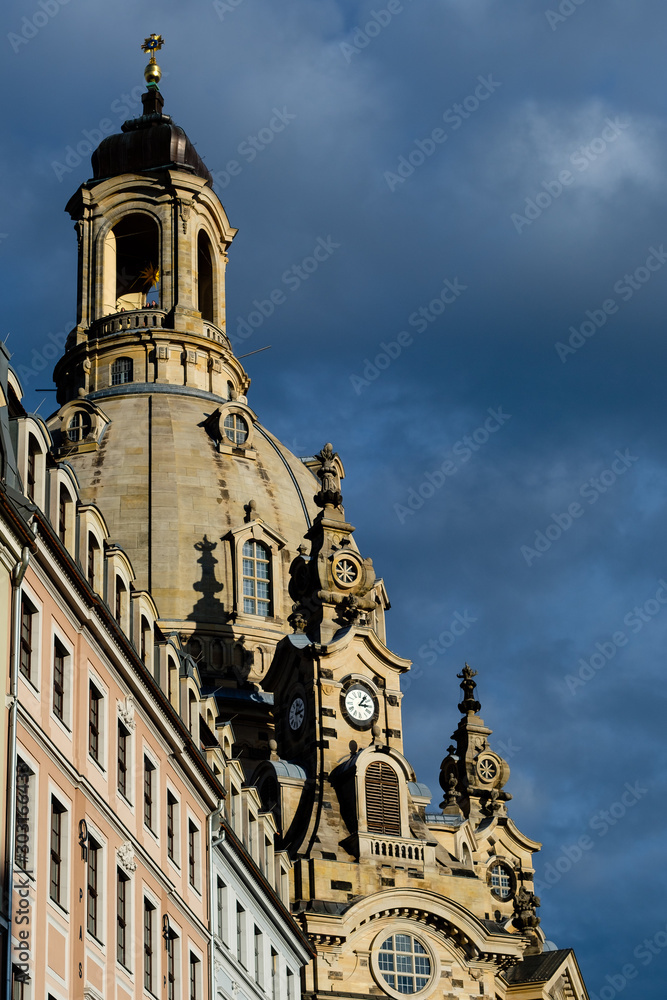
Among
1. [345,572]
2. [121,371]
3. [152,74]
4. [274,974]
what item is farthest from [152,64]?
[274,974]

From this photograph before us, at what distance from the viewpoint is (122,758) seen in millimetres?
45938

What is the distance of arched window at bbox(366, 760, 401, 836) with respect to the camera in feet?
264

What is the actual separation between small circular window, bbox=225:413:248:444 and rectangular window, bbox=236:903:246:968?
51837 mm

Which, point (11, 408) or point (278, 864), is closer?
point (11, 408)

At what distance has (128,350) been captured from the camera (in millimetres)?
112312

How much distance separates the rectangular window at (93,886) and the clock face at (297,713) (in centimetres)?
4193

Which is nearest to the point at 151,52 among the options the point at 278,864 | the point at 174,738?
the point at 278,864

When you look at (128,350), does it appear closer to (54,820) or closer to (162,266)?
(162,266)

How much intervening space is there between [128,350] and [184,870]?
65.5m

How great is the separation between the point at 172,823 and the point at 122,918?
20.8 ft

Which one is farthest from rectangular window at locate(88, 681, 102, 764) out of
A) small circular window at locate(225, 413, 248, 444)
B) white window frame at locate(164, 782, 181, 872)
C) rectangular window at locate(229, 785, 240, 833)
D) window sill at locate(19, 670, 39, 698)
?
small circular window at locate(225, 413, 248, 444)

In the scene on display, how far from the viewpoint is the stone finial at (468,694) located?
105188mm

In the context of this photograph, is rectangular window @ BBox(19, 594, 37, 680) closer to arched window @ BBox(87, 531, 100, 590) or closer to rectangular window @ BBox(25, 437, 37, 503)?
rectangular window @ BBox(25, 437, 37, 503)

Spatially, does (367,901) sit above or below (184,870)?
above
